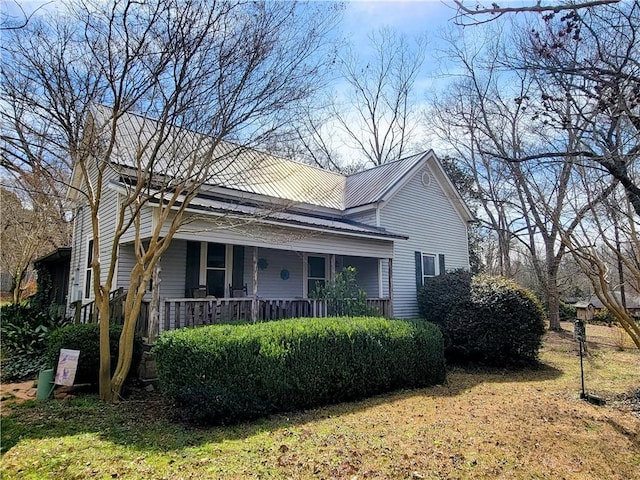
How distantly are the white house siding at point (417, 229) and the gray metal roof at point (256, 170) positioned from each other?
86 centimetres

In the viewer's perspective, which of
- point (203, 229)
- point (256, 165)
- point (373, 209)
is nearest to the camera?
point (203, 229)

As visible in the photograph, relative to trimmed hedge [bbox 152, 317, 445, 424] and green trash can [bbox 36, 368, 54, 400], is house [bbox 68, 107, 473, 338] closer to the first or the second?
green trash can [bbox 36, 368, 54, 400]

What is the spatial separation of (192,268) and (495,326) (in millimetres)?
8527

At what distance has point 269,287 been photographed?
12609mm

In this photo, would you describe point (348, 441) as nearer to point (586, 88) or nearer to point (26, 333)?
point (586, 88)

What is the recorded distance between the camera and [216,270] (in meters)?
11.3

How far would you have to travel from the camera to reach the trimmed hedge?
5.87m

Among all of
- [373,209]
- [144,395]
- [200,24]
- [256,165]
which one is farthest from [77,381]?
[373,209]

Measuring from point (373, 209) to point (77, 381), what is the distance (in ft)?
33.5

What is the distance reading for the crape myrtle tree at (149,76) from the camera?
6629 millimetres

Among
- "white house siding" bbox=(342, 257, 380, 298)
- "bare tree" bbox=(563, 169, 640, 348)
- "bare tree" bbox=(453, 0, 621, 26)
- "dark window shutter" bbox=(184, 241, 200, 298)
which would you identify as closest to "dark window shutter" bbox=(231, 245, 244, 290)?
"dark window shutter" bbox=(184, 241, 200, 298)

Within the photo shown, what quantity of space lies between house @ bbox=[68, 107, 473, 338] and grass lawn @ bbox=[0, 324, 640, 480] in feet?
9.31

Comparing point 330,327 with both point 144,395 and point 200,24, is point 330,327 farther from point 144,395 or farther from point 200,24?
point 200,24

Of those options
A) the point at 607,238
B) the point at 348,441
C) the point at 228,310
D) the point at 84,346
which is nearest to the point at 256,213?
the point at 228,310
